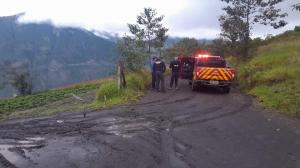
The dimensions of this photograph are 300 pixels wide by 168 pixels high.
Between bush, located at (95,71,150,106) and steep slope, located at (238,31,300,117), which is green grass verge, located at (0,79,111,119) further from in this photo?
steep slope, located at (238,31,300,117)

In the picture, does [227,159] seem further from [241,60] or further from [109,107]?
[241,60]

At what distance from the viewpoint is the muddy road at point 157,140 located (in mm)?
9805

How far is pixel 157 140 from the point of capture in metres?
11.9

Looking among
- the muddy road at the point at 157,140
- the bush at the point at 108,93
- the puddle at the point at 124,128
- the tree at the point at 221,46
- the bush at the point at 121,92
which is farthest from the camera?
the tree at the point at 221,46

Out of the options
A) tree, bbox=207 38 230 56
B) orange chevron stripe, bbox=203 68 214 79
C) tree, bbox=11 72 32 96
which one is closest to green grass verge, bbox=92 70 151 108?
orange chevron stripe, bbox=203 68 214 79

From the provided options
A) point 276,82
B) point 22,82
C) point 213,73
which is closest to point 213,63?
point 213,73

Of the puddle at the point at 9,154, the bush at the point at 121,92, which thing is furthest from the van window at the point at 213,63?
the puddle at the point at 9,154

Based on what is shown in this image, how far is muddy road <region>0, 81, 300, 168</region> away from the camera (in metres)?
9.80

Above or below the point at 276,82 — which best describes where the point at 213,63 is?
above

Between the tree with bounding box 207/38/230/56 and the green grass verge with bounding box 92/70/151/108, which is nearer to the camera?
the green grass verge with bounding box 92/70/151/108

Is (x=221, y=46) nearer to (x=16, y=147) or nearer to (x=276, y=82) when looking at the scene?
(x=276, y=82)

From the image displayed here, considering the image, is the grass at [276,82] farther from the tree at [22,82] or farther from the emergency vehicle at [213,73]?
the tree at [22,82]

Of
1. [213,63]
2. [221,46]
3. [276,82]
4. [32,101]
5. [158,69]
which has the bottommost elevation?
[32,101]

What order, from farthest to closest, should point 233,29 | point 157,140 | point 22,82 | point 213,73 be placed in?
point 22,82, point 233,29, point 213,73, point 157,140
